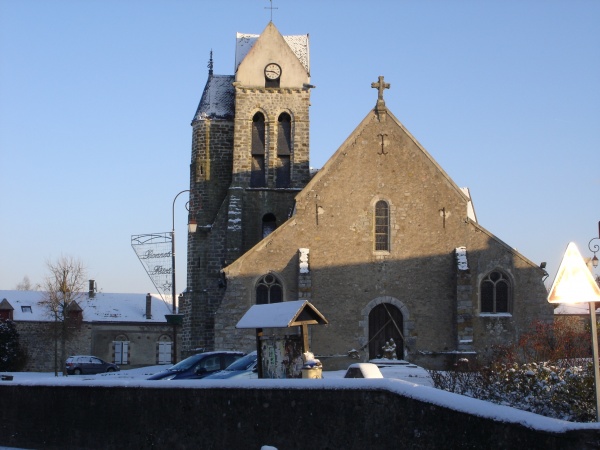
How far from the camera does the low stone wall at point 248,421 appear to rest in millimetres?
11375

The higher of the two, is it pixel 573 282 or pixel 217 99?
pixel 217 99

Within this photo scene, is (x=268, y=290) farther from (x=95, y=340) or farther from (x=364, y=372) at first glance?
(x=95, y=340)

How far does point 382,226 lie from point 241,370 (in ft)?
38.5

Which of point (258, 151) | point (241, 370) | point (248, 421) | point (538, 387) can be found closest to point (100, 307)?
point (258, 151)

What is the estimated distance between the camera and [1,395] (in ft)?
64.3

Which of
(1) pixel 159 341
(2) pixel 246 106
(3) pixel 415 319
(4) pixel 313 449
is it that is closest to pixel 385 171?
(3) pixel 415 319

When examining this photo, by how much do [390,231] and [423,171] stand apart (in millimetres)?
2514

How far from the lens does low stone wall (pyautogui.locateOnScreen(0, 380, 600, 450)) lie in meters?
11.4

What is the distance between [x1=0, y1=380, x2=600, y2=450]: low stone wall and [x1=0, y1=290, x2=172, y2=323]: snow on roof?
43.6 m

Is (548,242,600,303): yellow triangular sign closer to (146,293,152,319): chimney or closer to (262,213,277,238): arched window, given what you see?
(262,213,277,238): arched window

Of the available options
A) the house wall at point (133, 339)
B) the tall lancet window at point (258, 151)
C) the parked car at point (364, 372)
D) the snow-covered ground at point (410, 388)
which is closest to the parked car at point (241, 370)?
the parked car at point (364, 372)

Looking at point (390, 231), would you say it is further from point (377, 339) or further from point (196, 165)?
point (196, 165)

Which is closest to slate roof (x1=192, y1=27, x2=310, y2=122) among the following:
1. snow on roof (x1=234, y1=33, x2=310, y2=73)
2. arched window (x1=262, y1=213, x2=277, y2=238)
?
snow on roof (x1=234, y1=33, x2=310, y2=73)

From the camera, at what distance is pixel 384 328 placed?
3161 centimetres
